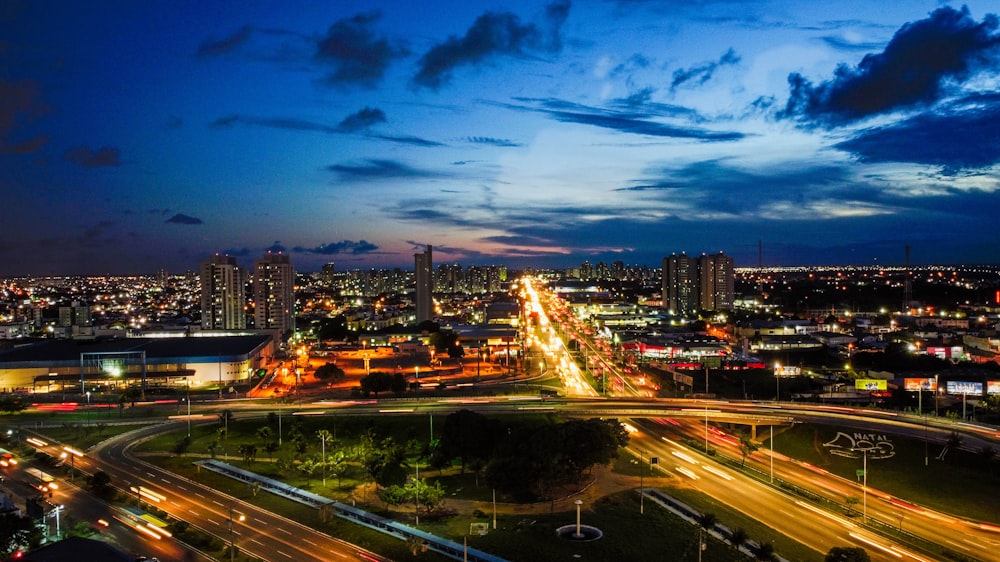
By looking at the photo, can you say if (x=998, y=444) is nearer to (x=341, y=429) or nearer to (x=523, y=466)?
(x=523, y=466)

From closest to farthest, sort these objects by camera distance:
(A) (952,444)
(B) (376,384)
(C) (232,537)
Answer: (C) (232,537) < (A) (952,444) < (B) (376,384)

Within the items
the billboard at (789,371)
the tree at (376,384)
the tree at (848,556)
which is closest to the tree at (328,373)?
the tree at (376,384)

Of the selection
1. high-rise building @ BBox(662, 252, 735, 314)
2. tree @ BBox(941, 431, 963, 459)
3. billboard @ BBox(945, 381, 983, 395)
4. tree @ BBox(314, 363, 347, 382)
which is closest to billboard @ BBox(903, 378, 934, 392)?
billboard @ BBox(945, 381, 983, 395)

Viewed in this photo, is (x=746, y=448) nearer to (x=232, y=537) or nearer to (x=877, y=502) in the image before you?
(x=877, y=502)

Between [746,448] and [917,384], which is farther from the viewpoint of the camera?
[917,384]

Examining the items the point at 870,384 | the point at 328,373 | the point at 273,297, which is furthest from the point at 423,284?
the point at 870,384

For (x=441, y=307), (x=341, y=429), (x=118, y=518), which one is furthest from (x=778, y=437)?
(x=441, y=307)
